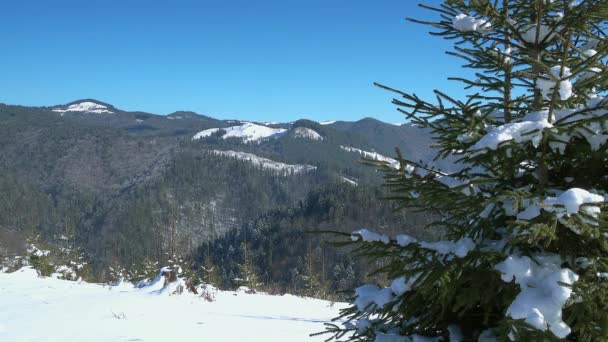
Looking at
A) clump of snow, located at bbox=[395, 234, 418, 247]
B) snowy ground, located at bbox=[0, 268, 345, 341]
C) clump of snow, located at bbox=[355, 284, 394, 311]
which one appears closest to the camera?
clump of snow, located at bbox=[395, 234, 418, 247]

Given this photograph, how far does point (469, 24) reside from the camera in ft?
9.50

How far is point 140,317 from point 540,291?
6450 millimetres

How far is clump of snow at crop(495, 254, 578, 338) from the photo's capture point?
191 centimetres

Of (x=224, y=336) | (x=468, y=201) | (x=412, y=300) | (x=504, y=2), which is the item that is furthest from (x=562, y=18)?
(x=224, y=336)

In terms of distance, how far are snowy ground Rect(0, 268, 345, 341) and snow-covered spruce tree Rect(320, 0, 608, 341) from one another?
3.84 meters

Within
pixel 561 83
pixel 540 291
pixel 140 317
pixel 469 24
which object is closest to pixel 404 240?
pixel 540 291

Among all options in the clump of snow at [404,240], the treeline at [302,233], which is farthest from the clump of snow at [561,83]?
the treeline at [302,233]

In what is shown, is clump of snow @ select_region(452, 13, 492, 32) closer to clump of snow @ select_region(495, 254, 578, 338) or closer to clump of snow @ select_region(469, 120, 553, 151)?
clump of snow @ select_region(469, 120, 553, 151)

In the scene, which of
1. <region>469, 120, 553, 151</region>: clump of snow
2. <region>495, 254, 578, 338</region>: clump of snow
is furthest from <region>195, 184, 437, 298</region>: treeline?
<region>469, 120, 553, 151</region>: clump of snow

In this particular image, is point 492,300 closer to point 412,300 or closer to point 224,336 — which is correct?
point 412,300

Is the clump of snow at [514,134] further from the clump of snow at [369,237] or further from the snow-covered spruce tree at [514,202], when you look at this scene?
the clump of snow at [369,237]

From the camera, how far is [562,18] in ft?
8.96

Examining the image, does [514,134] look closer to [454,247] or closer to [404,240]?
[454,247]

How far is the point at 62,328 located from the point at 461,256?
5.88m
